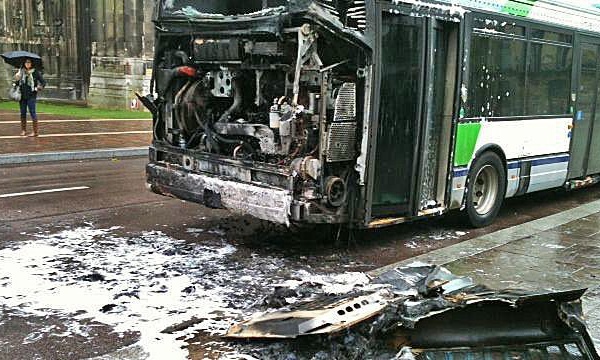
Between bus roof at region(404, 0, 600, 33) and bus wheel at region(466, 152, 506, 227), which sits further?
bus wheel at region(466, 152, 506, 227)

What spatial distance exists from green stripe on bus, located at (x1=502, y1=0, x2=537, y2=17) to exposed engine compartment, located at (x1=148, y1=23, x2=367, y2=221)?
9.78 feet

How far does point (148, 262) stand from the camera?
679 centimetres

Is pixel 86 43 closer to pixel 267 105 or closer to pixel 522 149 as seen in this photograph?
pixel 522 149

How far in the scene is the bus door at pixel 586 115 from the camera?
34.6ft

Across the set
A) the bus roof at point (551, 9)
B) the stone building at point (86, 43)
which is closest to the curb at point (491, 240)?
the bus roof at point (551, 9)

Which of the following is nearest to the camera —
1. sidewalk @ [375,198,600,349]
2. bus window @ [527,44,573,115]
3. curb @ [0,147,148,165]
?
sidewalk @ [375,198,600,349]

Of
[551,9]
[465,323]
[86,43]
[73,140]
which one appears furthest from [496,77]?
[86,43]

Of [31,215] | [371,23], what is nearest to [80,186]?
[31,215]

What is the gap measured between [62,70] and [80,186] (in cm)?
2463

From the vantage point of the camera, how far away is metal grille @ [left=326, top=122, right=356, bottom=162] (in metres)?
6.82

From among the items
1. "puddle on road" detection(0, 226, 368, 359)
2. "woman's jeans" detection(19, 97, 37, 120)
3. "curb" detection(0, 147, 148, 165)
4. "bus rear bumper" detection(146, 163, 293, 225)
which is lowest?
"puddle on road" detection(0, 226, 368, 359)

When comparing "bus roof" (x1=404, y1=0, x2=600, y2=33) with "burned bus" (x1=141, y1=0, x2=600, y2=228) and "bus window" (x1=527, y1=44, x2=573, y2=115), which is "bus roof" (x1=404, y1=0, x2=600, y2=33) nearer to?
"burned bus" (x1=141, y1=0, x2=600, y2=228)

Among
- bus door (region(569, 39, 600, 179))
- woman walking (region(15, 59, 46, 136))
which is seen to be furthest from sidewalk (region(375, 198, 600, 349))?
woman walking (region(15, 59, 46, 136))

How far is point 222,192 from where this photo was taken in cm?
729
